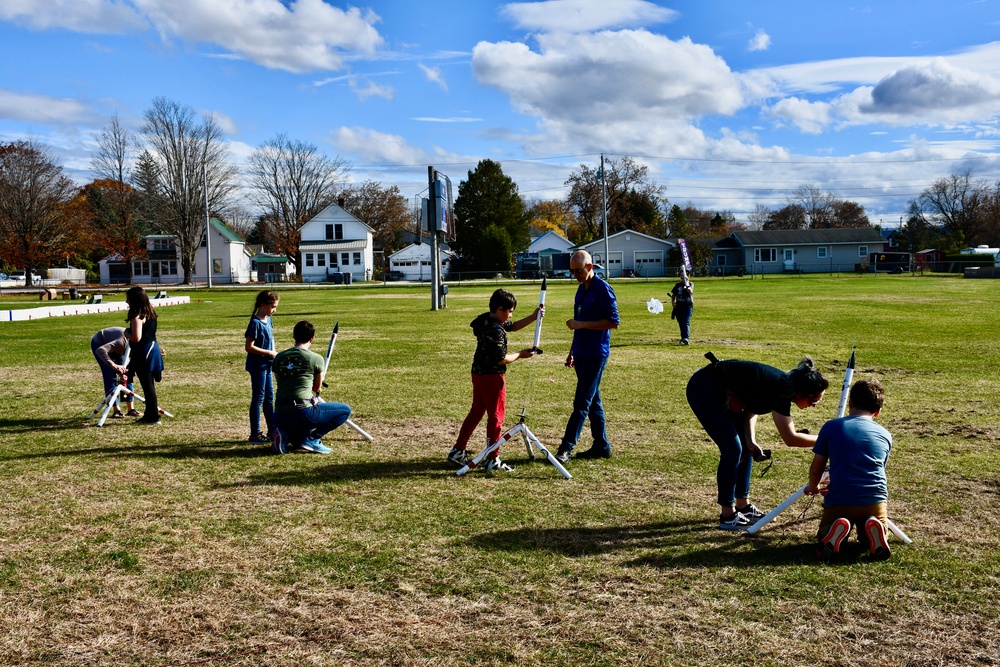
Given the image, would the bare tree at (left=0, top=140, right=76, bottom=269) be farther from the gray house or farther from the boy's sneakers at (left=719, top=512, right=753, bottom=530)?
the boy's sneakers at (left=719, top=512, right=753, bottom=530)

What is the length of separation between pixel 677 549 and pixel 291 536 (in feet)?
9.91

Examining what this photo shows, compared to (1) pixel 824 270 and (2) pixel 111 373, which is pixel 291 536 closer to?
(2) pixel 111 373

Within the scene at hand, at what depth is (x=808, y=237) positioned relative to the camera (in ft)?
325

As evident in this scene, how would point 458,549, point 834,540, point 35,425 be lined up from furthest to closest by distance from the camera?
point 35,425 → point 458,549 → point 834,540

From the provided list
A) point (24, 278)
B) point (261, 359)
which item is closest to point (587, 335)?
point (261, 359)

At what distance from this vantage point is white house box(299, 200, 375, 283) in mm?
99000

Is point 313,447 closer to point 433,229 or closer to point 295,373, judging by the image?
point 295,373

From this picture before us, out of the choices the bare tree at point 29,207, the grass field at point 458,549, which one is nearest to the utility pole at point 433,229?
the grass field at point 458,549

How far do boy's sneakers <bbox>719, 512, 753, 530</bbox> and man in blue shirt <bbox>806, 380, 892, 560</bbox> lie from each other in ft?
2.36

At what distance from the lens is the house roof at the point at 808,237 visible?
98.1 meters

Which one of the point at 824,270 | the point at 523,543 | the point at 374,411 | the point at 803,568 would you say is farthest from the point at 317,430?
the point at 824,270

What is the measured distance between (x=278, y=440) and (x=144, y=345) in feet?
9.29

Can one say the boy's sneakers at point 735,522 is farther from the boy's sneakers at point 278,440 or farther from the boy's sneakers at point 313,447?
the boy's sneakers at point 278,440

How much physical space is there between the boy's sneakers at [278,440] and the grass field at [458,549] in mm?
223
